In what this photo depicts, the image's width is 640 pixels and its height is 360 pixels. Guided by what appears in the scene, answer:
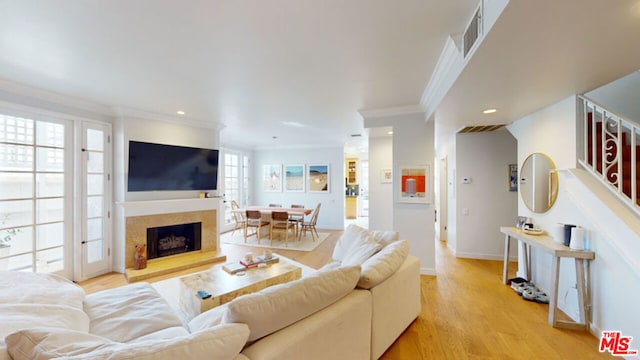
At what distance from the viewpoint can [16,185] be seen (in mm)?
3064

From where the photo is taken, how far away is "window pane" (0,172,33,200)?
297cm

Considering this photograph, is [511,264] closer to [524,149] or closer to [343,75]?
[524,149]

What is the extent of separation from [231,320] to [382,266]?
1237 mm

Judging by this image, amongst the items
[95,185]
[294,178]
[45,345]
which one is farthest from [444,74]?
[294,178]

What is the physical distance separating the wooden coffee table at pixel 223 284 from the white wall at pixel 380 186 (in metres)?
2.69

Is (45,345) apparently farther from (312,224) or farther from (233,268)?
(312,224)

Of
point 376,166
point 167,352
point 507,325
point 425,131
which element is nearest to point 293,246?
point 376,166

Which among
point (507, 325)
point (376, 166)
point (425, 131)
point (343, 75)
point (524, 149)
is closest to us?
point (507, 325)

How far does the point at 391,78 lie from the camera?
2775mm

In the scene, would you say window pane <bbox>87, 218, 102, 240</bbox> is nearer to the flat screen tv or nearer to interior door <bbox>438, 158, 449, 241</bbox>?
the flat screen tv

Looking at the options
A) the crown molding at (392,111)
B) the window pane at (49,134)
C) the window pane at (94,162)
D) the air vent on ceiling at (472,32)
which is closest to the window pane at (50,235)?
the window pane at (94,162)

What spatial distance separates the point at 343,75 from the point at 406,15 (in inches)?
40.4

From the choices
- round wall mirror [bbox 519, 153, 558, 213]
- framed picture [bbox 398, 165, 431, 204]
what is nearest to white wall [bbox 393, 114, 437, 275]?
framed picture [bbox 398, 165, 431, 204]

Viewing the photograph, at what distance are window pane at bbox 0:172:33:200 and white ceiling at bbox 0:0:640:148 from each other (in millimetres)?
1154
